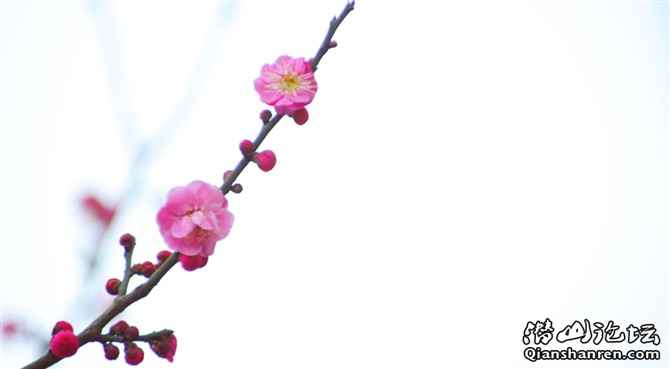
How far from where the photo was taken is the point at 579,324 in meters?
2.14

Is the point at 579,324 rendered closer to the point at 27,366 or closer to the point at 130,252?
the point at 130,252

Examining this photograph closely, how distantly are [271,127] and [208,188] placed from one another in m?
0.14

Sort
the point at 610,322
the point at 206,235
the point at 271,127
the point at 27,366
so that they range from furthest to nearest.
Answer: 1. the point at 610,322
2. the point at 271,127
3. the point at 206,235
4. the point at 27,366

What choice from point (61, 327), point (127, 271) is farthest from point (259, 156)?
point (61, 327)

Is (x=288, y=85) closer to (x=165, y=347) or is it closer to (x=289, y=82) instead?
(x=289, y=82)

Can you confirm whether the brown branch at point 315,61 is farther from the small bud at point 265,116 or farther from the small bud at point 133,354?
the small bud at point 133,354

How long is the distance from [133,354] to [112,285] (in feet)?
0.36

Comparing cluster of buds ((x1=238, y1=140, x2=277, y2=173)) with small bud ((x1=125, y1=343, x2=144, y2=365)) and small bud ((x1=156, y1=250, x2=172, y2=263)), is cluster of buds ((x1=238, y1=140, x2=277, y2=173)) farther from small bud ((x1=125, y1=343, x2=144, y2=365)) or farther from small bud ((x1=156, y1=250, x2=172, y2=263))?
small bud ((x1=125, y1=343, x2=144, y2=365))

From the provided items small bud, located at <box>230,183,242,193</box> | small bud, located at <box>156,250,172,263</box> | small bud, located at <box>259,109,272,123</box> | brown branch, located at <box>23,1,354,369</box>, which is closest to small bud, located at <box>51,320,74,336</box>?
brown branch, located at <box>23,1,354,369</box>

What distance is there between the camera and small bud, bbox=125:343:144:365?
31.8 inches

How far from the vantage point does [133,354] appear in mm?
809

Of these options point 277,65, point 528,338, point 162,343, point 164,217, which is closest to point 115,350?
point 162,343

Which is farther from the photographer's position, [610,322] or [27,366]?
[610,322]

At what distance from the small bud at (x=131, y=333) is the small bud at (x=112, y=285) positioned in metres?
0.08
